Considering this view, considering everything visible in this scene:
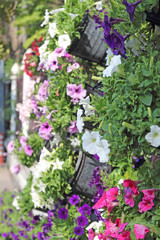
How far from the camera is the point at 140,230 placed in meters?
1.11

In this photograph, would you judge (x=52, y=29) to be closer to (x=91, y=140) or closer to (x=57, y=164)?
(x=57, y=164)

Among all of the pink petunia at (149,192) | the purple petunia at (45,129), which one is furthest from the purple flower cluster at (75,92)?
the pink petunia at (149,192)

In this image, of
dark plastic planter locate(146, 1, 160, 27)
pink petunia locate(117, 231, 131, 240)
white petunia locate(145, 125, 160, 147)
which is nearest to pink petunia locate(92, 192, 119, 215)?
pink petunia locate(117, 231, 131, 240)

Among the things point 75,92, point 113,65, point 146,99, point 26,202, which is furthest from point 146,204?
point 26,202

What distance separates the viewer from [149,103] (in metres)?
1.04

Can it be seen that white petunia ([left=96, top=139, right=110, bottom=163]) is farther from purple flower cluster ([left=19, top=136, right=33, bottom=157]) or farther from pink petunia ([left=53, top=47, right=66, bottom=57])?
purple flower cluster ([left=19, top=136, right=33, bottom=157])

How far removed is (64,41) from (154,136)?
1.10 meters

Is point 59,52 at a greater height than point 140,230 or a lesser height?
greater

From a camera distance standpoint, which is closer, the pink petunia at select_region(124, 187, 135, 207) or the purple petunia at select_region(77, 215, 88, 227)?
the pink petunia at select_region(124, 187, 135, 207)

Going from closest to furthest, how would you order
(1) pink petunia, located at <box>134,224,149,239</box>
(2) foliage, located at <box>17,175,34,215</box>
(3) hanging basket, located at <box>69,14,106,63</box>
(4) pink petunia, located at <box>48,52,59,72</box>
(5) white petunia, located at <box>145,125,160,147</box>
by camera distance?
(5) white petunia, located at <box>145,125,160,147</box>, (1) pink petunia, located at <box>134,224,149,239</box>, (3) hanging basket, located at <box>69,14,106,63</box>, (4) pink petunia, located at <box>48,52,59,72</box>, (2) foliage, located at <box>17,175,34,215</box>

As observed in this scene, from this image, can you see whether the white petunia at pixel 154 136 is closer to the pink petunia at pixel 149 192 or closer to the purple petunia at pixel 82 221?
the pink petunia at pixel 149 192

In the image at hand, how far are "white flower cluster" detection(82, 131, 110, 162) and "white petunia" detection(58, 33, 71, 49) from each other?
2.71 feet

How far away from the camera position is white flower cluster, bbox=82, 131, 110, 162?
3.89ft

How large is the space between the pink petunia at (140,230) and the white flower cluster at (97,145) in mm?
268
